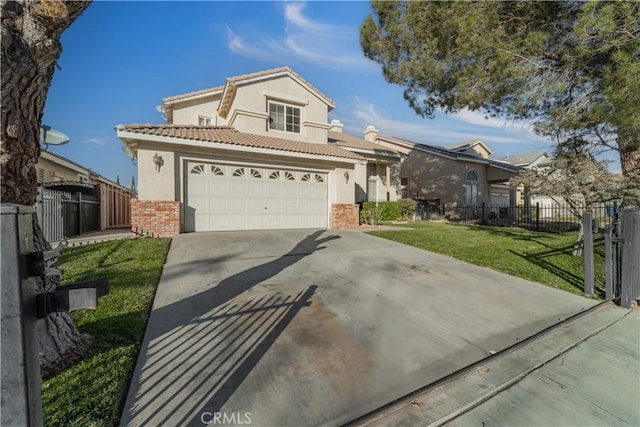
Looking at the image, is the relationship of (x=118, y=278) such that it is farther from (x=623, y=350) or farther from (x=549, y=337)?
(x=623, y=350)

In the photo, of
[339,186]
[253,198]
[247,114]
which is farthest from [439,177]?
[253,198]

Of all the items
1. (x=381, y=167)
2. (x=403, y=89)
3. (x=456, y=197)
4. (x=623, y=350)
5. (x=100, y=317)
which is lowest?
(x=623, y=350)

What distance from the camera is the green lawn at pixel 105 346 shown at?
79.9 inches

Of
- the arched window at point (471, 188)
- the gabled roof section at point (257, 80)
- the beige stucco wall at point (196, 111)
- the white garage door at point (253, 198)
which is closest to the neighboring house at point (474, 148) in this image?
the arched window at point (471, 188)

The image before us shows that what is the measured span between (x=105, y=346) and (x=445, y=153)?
68.0ft

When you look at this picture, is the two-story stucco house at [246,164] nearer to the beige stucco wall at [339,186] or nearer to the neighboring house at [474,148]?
the beige stucco wall at [339,186]

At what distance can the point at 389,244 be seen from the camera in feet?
28.4

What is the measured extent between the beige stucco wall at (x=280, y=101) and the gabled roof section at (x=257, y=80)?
0.52 feet

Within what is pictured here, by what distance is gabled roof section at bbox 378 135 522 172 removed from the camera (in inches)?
754

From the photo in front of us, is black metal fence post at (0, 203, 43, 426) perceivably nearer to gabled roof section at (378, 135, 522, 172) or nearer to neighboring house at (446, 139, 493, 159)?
gabled roof section at (378, 135, 522, 172)

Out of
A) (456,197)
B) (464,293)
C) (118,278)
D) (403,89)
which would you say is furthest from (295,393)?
(456,197)

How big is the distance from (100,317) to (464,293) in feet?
17.0

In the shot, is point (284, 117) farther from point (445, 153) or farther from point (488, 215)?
point (488, 215)

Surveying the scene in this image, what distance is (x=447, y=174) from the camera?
19672 millimetres
